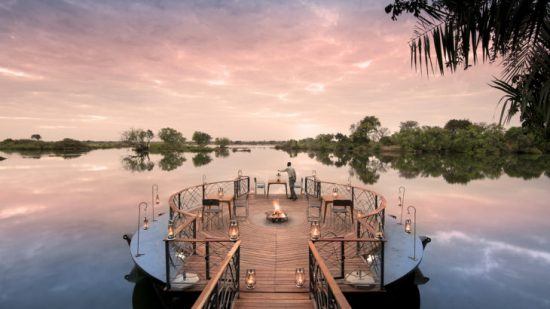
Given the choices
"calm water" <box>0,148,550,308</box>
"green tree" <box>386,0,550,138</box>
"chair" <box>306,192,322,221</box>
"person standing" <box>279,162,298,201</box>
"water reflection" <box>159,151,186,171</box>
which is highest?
"green tree" <box>386,0,550,138</box>

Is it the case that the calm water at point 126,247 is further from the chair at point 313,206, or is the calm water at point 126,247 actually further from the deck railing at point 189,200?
the chair at point 313,206

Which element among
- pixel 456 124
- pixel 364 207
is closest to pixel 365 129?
pixel 456 124

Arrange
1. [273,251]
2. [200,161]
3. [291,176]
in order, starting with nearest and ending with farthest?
[273,251]
[291,176]
[200,161]

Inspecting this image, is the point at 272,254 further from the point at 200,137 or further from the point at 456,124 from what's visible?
the point at 200,137

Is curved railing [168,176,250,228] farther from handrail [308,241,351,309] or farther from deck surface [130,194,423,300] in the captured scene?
handrail [308,241,351,309]

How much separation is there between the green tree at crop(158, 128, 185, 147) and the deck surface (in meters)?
110

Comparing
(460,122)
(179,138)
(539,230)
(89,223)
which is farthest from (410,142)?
(179,138)

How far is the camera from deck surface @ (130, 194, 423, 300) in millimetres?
6145

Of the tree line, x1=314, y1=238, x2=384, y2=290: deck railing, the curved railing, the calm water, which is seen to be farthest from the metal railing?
the tree line

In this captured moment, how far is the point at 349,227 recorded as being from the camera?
33.8ft

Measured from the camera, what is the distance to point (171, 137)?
4496 inches

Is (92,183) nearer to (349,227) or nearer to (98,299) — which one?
(98,299)

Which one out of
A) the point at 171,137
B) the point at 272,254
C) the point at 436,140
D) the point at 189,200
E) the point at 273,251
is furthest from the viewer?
the point at 171,137

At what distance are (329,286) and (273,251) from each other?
4308 mm
